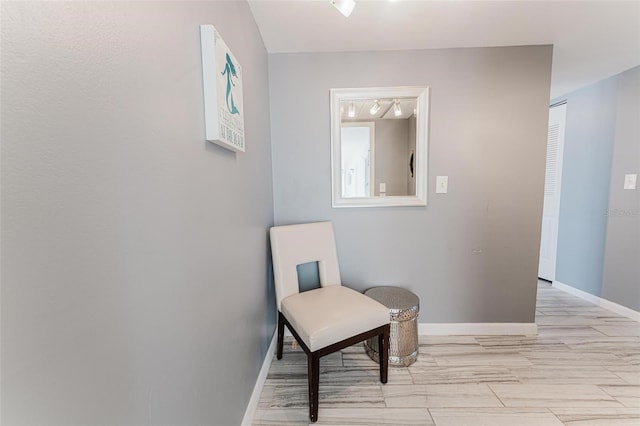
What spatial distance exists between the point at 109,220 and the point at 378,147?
1.78 meters

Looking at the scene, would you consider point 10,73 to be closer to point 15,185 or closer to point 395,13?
point 15,185

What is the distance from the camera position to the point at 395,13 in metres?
1.47

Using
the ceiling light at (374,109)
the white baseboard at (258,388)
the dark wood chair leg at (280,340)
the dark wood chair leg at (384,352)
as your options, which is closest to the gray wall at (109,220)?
the white baseboard at (258,388)

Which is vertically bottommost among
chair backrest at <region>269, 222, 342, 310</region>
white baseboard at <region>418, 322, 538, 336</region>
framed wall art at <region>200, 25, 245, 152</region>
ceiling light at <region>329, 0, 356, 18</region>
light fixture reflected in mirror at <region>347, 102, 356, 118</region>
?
white baseboard at <region>418, 322, 538, 336</region>

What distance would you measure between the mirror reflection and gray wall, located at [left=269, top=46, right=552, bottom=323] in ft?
0.44

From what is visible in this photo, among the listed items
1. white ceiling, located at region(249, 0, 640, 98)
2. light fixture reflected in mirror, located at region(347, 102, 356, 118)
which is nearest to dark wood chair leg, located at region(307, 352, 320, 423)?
light fixture reflected in mirror, located at region(347, 102, 356, 118)

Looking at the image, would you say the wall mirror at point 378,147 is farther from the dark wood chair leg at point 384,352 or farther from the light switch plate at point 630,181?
the light switch plate at point 630,181

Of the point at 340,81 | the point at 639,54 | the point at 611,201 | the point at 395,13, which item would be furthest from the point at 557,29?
the point at 611,201

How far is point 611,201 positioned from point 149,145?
11.8ft

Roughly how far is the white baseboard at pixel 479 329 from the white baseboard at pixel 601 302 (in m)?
1.04

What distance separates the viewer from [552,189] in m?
2.99

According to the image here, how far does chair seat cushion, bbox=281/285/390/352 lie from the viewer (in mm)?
1310

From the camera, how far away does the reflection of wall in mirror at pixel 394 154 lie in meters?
1.95

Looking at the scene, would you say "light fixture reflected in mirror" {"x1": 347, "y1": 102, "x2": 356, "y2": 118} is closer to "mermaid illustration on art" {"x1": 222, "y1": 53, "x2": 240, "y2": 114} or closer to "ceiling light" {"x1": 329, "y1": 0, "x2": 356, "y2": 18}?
"ceiling light" {"x1": 329, "y1": 0, "x2": 356, "y2": 18}
